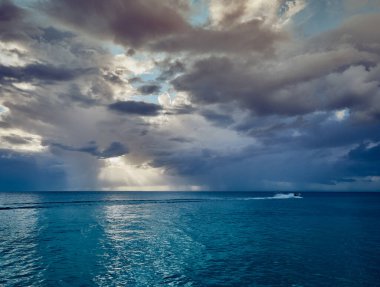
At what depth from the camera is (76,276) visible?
24672 millimetres

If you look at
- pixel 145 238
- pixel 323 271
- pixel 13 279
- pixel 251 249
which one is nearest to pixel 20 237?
pixel 145 238

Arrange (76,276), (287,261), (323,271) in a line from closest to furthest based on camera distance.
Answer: (76,276)
(323,271)
(287,261)

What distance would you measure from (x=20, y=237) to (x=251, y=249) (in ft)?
118

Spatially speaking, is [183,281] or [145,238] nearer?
[183,281]

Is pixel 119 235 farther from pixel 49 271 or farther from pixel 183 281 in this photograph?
pixel 183 281

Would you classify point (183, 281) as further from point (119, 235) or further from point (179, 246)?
point (119, 235)

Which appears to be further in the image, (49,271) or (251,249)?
(251,249)

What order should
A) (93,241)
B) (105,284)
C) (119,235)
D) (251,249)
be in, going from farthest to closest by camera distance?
(119,235) → (93,241) → (251,249) → (105,284)

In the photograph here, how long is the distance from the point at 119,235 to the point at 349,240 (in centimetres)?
3736

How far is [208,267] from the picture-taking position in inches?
1103

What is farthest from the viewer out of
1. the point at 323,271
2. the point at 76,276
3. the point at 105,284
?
the point at 323,271

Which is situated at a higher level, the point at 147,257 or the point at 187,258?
the point at 147,257

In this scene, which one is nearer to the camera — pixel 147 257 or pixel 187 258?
pixel 187 258

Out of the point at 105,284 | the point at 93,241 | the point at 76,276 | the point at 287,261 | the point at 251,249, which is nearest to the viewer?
the point at 105,284
